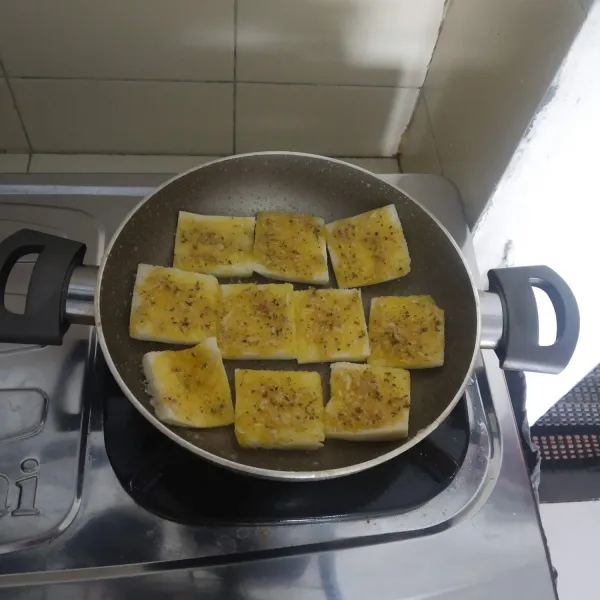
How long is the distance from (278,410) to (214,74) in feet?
1.70

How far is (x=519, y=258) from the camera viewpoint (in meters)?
0.86

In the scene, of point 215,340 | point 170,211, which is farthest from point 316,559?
point 170,211

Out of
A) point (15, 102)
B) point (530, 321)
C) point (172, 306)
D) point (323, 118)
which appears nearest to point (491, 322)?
point (530, 321)

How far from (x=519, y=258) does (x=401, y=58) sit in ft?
1.14

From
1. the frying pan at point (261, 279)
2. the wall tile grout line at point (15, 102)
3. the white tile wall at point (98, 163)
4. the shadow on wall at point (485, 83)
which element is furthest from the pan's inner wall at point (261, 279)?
the wall tile grout line at point (15, 102)

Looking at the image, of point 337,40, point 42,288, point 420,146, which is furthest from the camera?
point 420,146

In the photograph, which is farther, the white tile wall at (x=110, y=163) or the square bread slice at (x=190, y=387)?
the white tile wall at (x=110, y=163)

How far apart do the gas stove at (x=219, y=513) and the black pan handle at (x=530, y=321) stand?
0.31 ft

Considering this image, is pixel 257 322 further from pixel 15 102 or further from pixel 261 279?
pixel 15 102

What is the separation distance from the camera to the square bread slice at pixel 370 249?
82 centimetres

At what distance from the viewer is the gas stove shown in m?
0.62

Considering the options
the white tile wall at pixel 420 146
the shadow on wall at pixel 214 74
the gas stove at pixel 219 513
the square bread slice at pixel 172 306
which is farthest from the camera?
the white tile wall at pixel 420 146

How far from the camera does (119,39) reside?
34.2 inches

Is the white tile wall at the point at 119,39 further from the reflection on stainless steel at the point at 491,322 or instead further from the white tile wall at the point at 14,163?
the reflection on stainless steel at the point at 491,322
